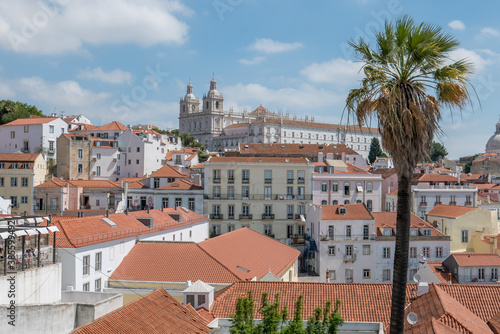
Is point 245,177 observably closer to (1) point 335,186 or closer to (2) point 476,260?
(1) point 335,186

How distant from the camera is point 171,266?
103ft

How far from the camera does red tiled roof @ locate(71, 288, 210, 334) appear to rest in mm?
14672

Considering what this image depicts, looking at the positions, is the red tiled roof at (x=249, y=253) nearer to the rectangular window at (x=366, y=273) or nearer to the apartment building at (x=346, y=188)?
the rectangular window at (x=366, y=273)

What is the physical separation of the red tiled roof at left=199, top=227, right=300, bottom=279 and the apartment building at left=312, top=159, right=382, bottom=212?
19192 mm

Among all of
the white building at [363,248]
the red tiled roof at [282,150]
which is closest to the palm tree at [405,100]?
the white building at [363,248]

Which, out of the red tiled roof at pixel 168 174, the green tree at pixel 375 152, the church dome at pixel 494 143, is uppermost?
Result: the church dome at pixel 494 143

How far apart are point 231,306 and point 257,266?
41.7ft

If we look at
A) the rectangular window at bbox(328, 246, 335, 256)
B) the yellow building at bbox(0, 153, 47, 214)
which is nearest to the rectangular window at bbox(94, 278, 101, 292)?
the rectangular window at bbox(328, 246, 335, 256)

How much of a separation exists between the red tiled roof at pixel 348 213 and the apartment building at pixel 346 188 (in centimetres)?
1159

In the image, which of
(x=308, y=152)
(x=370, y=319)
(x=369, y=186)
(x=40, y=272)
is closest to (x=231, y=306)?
(x=370, y=319)

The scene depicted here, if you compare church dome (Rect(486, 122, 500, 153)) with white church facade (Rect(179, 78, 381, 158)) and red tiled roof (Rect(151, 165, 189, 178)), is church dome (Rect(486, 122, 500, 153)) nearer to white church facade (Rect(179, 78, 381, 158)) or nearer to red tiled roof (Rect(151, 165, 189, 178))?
white church facade (Rect(179, 78, 381, 158))

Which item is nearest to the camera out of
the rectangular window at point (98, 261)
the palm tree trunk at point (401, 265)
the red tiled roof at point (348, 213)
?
the palm tree trunk at point (401, 265)

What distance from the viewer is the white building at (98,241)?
28250 millimetres

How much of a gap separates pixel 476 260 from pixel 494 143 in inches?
6006
